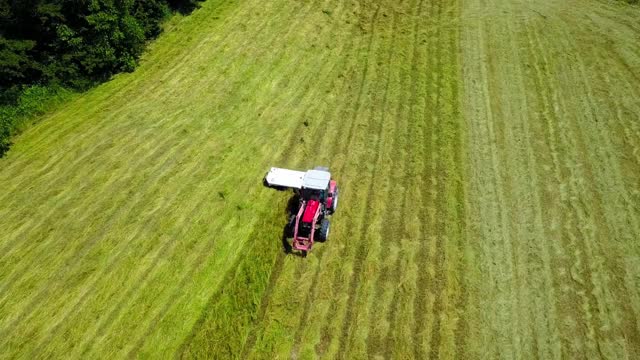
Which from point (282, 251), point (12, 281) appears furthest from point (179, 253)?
point (12, 281)

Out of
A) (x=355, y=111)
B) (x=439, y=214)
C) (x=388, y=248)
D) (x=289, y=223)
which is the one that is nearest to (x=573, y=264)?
(x=439, y=214)

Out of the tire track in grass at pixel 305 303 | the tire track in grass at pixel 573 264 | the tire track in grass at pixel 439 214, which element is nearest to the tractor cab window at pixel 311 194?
the tire track in grass at pixel 305 303

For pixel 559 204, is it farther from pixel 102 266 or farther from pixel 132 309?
pixel 102 266

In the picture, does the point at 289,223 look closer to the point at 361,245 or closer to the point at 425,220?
the point at 361,245

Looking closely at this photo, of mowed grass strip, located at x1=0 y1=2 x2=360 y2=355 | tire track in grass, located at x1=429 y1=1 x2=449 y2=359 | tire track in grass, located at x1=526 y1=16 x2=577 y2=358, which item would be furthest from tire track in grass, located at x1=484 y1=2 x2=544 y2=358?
mowed grass strip, located at x1=0 y1=2 x2=360 y2=355

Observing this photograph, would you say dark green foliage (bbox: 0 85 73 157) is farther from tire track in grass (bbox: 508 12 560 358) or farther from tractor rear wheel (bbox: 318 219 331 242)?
tire track in grass (bbox: 508 12 560 358)
